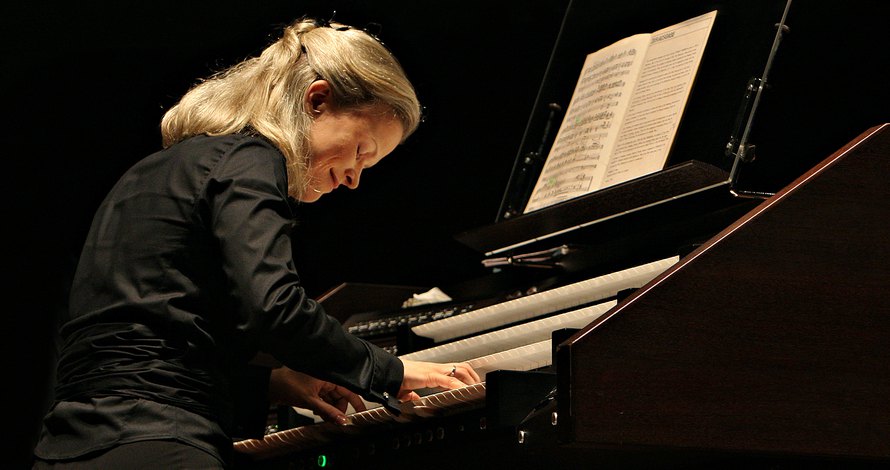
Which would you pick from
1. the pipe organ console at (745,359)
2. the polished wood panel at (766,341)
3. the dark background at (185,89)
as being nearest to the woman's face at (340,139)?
the pipe organ console at (745,359)

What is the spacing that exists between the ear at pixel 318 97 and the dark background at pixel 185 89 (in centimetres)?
121

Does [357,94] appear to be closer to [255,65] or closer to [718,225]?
[255,65]

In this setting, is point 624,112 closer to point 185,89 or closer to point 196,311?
point 196,311

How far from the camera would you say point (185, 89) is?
12.2 ft

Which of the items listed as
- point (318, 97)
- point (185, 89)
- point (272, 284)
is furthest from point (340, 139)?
point (185, 89)

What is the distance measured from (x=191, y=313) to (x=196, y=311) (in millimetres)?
15

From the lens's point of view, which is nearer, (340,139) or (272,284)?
(272,284)

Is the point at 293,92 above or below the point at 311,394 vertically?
above

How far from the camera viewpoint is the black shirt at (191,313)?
181 centimetres

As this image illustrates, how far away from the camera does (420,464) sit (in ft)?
7.10

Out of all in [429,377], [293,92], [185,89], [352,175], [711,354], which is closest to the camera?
[711,354]

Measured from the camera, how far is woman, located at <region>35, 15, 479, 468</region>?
70.9 inches

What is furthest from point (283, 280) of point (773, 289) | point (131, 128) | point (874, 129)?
point (131, 128)

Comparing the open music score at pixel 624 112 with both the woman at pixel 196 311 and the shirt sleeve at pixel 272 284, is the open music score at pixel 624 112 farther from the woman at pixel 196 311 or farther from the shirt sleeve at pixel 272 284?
the shirt sleeve at pixel 272 284
